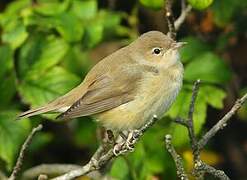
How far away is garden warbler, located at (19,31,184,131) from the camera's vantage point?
14.6 feet

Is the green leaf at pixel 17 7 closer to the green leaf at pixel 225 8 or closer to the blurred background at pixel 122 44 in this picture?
the blurred background at pixel 122 44

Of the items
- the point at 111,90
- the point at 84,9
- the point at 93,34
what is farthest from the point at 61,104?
the point at 84,9

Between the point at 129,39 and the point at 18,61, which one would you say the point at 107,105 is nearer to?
the point at 18,61

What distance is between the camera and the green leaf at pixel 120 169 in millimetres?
4719

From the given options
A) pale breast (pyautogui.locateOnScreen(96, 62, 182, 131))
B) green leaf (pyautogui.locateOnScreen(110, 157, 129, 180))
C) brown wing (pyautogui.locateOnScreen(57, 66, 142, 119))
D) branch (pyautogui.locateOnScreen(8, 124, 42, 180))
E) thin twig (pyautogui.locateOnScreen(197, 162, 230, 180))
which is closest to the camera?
thin twig (pyautogui.locateOnScreen(197, 162, 230, 180))

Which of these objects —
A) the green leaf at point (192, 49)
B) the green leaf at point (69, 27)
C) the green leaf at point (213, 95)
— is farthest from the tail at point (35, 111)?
the green leaf at point (192, 49)

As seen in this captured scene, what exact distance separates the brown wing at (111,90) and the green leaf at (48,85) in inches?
17.6

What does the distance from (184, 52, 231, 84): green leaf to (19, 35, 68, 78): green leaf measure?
35.8 inches

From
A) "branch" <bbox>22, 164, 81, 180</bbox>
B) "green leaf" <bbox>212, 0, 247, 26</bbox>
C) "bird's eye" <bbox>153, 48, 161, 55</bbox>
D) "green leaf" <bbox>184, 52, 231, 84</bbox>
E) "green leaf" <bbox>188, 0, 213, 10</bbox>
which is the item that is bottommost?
"branch" <bbox>22, 164, 81, 180</bbox>

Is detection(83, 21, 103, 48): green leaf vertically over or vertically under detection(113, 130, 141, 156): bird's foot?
over

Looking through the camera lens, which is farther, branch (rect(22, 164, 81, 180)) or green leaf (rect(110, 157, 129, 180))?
branch (rect(22, 164, 81, 180))

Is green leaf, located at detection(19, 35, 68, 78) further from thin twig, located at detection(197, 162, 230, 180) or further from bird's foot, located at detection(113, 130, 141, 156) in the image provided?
thin twig, located at detection(197, 162, 230, 180)

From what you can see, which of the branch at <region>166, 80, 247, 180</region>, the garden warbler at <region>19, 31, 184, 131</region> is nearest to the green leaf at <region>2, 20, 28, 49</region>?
the garden warbler at <region>19, 31, 184, 131</region>

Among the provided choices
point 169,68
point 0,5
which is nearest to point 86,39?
point 169,68
